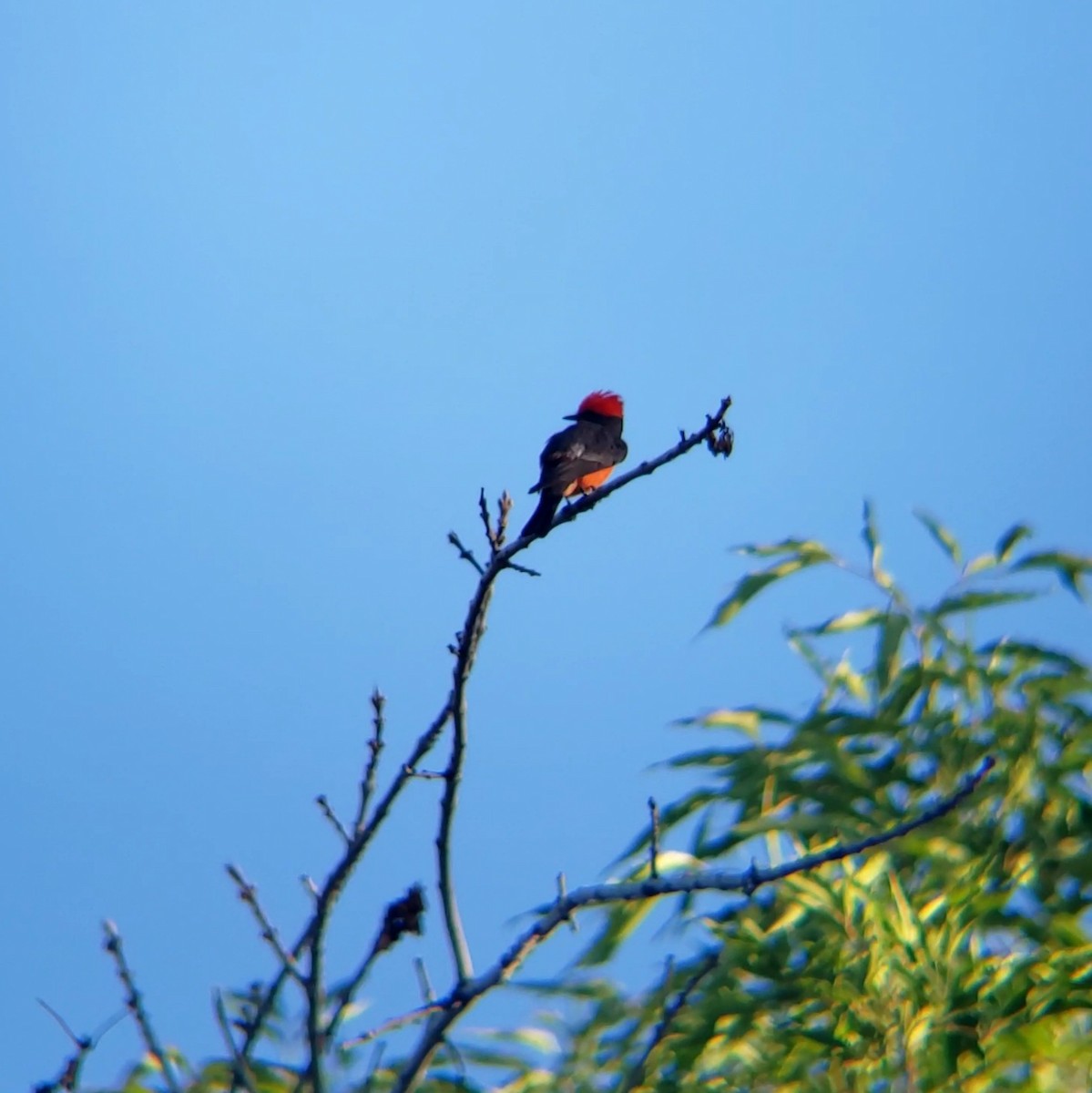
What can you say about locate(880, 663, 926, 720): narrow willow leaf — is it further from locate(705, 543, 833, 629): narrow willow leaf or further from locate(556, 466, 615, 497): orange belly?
locate(556, 466, 615, 497): orange belly

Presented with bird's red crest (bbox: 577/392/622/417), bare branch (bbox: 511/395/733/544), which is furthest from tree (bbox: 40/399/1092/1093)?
bird's red crest (bbox: 577/392/622/417)

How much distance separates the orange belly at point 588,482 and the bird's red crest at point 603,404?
0.95m

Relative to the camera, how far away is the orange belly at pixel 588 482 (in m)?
5.48

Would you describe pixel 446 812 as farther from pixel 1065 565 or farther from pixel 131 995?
pixel 1065 565

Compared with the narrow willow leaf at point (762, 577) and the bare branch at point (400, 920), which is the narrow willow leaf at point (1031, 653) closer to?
the narrow willow leaf at point (762, 577)

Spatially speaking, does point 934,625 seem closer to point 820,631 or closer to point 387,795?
point 820,631

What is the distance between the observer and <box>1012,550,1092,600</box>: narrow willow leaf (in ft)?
15.0

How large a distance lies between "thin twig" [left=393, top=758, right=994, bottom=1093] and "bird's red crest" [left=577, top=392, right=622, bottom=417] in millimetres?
4627

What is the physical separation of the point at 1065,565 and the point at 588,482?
5.50 ft

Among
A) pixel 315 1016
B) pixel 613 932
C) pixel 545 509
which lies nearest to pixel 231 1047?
pixel 315 1016

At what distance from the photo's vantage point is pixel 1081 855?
159 inches

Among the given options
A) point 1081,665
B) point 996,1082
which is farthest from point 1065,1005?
point 1081,665

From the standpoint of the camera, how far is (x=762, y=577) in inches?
190

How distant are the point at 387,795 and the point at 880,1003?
1804 millimetres
